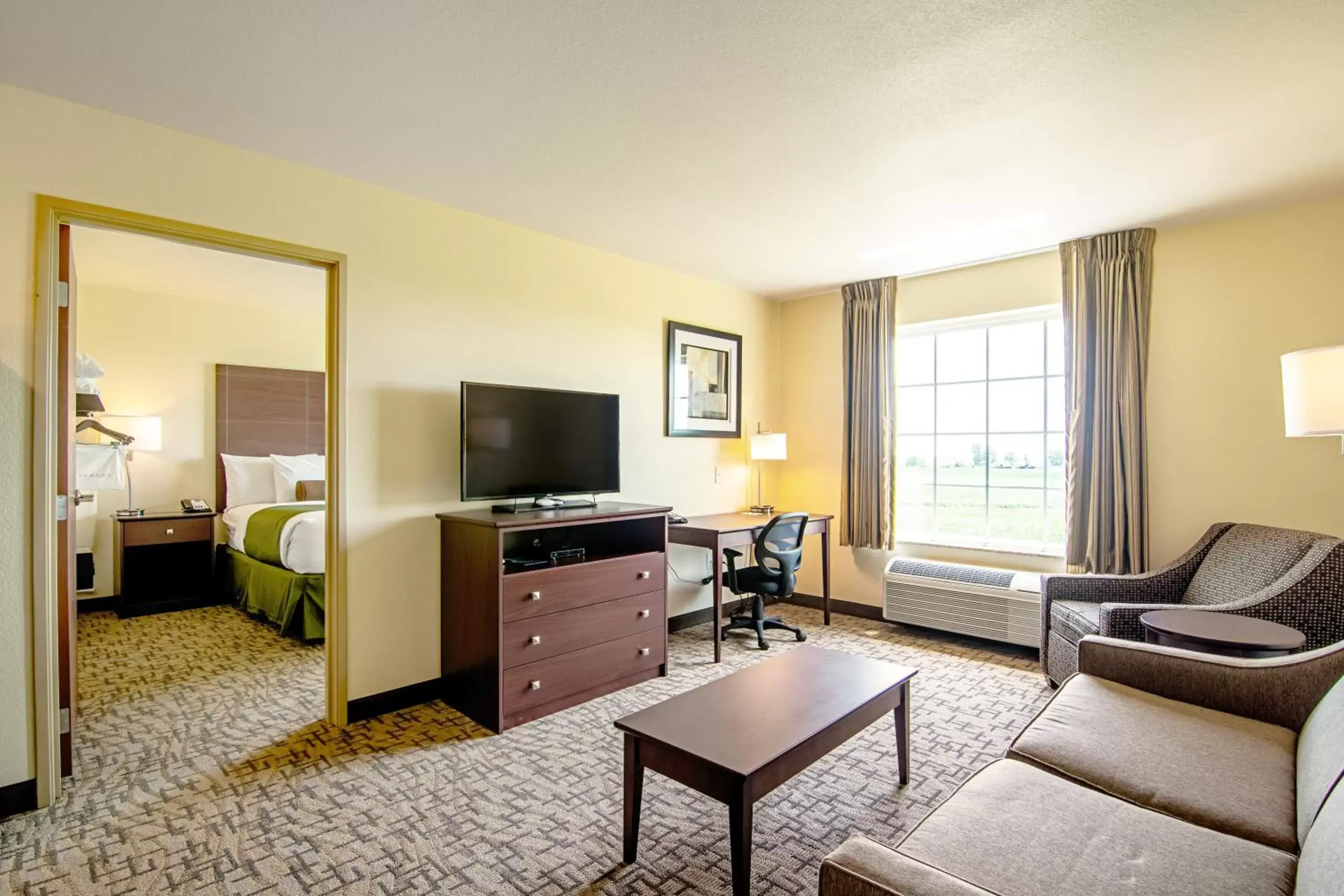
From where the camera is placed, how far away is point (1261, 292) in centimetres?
331

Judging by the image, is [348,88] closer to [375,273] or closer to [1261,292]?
[375,273]

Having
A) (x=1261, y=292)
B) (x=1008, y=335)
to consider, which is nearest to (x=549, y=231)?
(x=1008, y=335)

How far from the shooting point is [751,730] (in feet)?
6.25

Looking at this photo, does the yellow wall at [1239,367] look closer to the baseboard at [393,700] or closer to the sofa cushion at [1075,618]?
the sofa cushion at [1075,618]

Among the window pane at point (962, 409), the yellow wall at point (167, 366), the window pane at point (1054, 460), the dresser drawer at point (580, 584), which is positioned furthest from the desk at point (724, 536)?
the yellow wall at point (167, 366)

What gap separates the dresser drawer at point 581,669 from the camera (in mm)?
2879

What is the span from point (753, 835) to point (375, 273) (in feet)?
9.40

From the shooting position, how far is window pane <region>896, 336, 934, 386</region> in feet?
15.4

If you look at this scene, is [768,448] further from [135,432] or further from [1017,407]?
[135,432]

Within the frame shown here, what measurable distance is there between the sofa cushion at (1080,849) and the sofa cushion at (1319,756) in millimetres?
134

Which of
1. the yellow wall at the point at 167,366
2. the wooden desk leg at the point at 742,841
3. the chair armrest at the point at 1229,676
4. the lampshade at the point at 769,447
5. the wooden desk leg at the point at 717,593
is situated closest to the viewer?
the wooden desk leg at the point at 742,841

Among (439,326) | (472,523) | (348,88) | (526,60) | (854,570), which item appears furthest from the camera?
(854,570)

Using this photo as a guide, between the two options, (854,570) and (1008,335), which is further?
(854,570)

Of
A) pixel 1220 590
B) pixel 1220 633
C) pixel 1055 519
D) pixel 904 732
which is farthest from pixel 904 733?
pixel 1055 519
